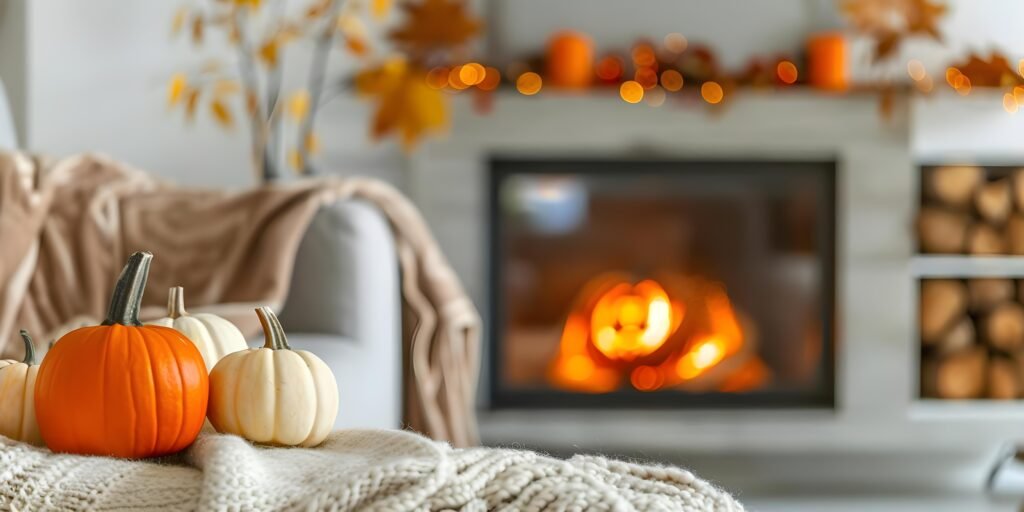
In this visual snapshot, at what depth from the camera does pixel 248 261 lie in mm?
1758

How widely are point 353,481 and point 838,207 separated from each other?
2.42 m

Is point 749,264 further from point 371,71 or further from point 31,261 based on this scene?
point 31,261

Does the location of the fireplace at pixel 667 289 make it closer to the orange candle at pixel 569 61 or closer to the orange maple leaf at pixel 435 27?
the orange candle at pixel 569 61

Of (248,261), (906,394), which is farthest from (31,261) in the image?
(906,394)

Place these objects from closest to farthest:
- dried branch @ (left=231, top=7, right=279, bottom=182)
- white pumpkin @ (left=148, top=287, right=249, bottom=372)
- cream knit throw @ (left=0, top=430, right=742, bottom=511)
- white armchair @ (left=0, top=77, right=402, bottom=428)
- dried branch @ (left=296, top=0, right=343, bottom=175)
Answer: cream knit throw @ (left=0, top=430, right=742, bottom=511), white pumpkin @ (left=148, top=287, right=249, bottom=372), white armchair @ (left=0, top=77, right=402, bottom=428), dried branch @ (left=231, top=7, right=279, bottom=182), dried branch @ (left=296, top=0, right=343, bottom=175)

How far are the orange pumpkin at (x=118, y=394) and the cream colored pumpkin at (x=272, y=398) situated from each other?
1.0 inches

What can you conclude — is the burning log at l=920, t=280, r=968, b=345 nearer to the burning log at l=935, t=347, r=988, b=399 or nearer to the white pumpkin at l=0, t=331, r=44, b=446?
the burning log at l=935, t=347, r=988, b=399

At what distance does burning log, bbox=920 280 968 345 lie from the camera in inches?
114

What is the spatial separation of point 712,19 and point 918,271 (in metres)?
0.80

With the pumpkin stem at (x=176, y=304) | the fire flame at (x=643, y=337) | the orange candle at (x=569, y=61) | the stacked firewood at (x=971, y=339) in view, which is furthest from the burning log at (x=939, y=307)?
the pumpkin stem at (x=176, y=304)

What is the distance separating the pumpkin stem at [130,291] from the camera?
2.42ft

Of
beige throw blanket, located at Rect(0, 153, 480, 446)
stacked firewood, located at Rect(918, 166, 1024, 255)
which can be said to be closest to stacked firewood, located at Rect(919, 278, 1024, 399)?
stacked firewood, located at Rect(918, 166, 1024, 255)

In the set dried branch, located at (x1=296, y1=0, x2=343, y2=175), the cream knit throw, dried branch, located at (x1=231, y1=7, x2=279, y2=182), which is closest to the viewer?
the cream knit throw

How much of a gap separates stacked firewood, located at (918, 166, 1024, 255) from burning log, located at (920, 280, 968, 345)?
0.10m
